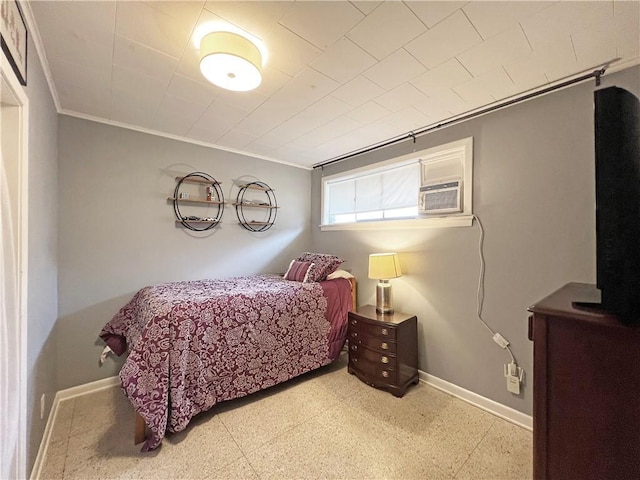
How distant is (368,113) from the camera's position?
220 cm

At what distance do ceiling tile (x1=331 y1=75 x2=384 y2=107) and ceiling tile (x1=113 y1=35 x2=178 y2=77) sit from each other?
109 centimetres

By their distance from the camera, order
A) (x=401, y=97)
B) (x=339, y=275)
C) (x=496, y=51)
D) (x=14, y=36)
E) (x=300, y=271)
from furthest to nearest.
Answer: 1. (x=339, y=275)
2. (x=300, y=271)
3. (x=401, y=97)
4. (x=496, y=51)
5. (x=14, y=36)

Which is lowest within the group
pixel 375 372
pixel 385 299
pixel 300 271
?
pixel 375 372

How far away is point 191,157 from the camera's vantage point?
288 cm

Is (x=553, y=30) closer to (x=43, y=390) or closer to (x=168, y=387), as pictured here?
(x=168, y=387)

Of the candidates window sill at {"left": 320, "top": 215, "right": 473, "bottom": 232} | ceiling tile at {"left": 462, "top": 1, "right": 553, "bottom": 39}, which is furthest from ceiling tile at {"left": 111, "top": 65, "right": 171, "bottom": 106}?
window sill at {"left": 320, "top": 215, "right": 473, "bottom": 232}

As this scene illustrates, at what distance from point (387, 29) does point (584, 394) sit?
5.65ft

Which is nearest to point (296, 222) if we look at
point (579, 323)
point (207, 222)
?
point (207, 222)

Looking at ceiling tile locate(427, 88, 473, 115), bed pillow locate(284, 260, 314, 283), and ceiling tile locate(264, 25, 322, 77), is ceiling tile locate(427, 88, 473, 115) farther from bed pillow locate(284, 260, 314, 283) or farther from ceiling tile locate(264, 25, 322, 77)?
bed pillow locate(284, 260, 314, 283)

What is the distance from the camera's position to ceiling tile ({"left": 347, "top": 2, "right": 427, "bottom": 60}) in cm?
121

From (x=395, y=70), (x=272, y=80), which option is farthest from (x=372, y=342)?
(x=272, y=80)

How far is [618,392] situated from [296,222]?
337 cm

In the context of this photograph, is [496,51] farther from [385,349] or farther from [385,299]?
[385,349]

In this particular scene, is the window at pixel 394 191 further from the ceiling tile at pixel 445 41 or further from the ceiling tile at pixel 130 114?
the ceiling tile at pixel 130 114
